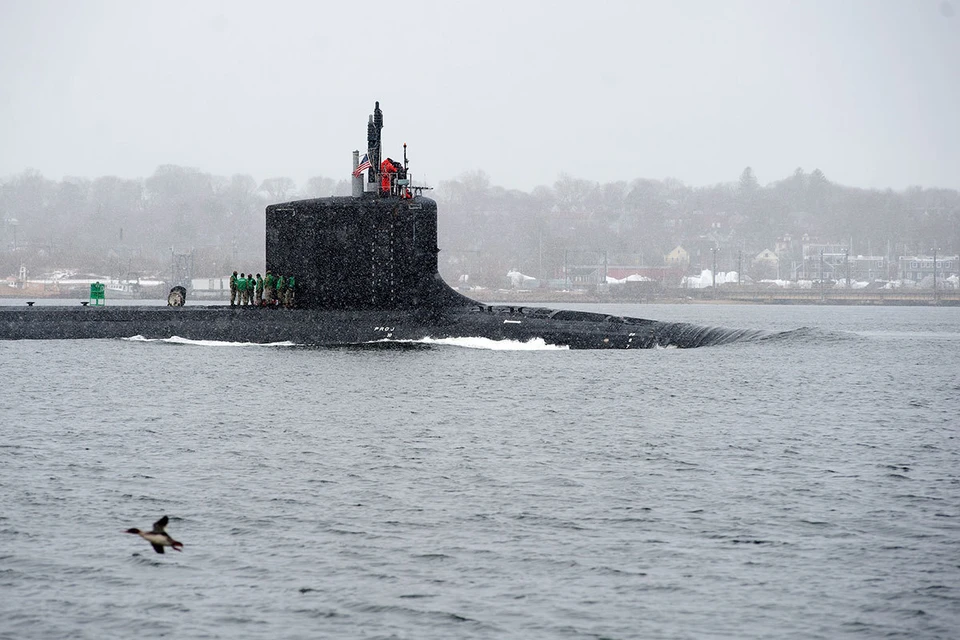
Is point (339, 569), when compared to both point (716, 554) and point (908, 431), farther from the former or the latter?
point (908, 431)

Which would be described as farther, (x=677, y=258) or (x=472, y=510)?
(x=677, y=258)

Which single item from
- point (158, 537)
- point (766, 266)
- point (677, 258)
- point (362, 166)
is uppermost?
point (677, 258)

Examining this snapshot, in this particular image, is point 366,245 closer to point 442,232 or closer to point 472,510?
point 472,510

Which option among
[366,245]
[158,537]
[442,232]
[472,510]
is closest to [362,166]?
[366,245]

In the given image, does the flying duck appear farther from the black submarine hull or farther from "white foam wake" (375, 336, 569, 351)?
"white foam wake" (375, 336, 569, 351)

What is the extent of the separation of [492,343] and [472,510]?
18605 mm

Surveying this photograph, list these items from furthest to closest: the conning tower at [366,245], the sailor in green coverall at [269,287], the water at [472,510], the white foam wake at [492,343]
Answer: the sailor in green coverall at [269,287], the white foam wake at [492,343], the conning tower at [366,245], the water at [472,510]

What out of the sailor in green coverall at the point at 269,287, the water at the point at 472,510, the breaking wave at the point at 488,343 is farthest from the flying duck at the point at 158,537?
the sailor in green coverall at the point at 269,287

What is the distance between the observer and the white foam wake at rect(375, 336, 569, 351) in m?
30.4

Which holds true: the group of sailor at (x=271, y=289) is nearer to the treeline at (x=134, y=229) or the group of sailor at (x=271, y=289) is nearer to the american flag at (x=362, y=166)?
the american flag at (x=362, y=166)

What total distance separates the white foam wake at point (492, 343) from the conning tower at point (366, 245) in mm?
863

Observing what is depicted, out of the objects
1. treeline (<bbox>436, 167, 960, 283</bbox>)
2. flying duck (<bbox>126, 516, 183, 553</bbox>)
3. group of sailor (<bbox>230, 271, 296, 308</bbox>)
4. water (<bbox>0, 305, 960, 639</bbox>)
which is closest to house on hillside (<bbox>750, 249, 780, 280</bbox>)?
treeline (<bbox>436, 167, 960, 283</bbox>)

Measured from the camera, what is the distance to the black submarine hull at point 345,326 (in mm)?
29828

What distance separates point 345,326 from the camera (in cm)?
2964
